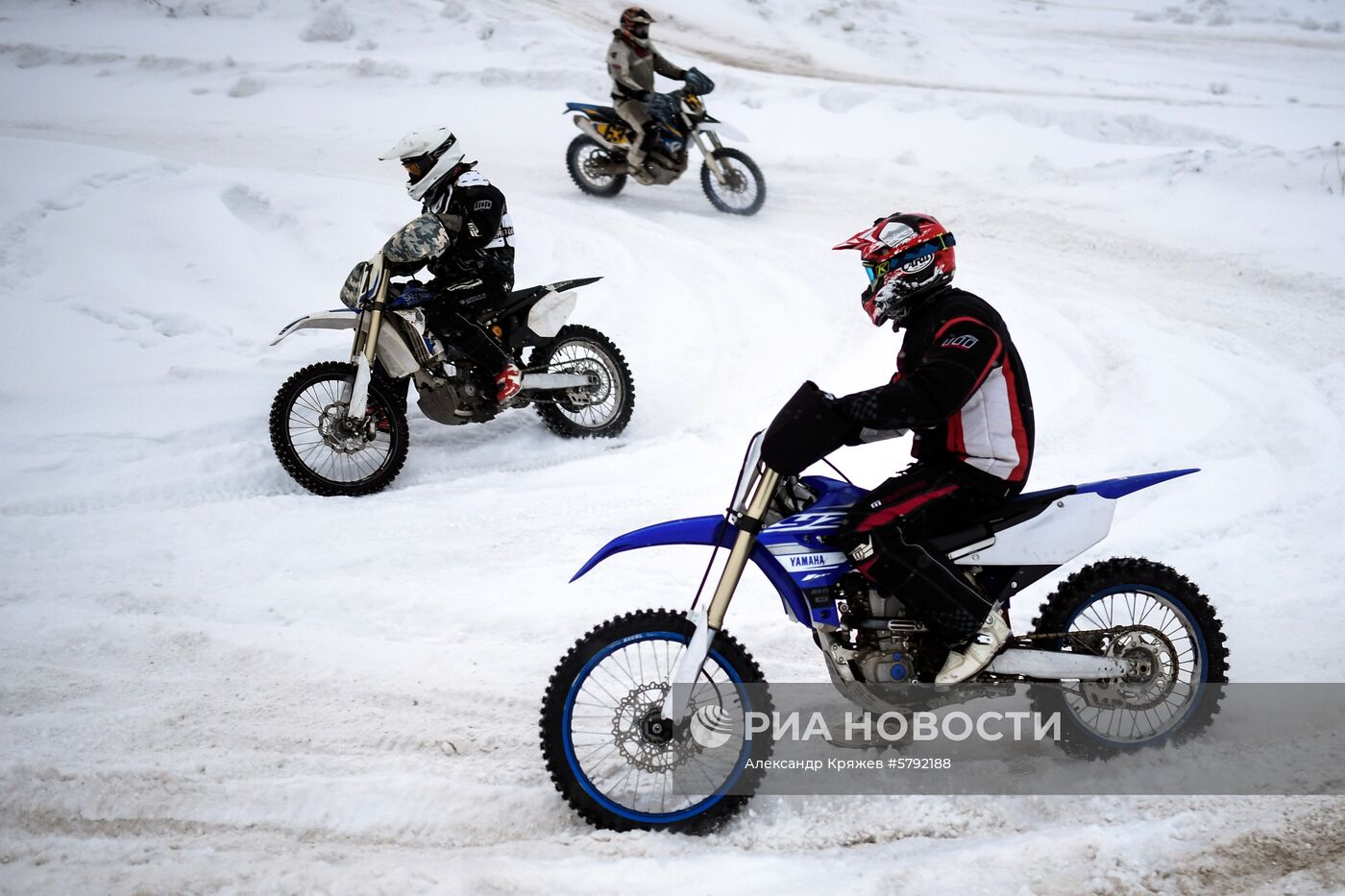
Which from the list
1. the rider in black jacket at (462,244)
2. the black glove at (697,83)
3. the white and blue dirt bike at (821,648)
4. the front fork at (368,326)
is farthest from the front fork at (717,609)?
the black glove at (697,83)

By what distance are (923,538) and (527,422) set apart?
4404 millimetres

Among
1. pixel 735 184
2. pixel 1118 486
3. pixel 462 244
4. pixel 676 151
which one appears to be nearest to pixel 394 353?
pixel 462 244

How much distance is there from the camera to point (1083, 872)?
3.19 meters

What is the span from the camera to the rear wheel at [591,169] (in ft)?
36.1

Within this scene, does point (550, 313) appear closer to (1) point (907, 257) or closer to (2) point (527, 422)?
(2) point (527, 422)

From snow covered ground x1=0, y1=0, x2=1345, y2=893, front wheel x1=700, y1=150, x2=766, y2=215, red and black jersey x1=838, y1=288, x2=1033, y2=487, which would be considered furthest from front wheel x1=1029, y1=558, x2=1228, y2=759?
front wheel x1=700, y1=150, x2=766, y2=215

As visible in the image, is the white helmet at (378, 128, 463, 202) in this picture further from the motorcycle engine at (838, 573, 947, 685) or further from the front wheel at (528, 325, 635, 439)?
the motorcycle engine at (838, 573, 947, 685)

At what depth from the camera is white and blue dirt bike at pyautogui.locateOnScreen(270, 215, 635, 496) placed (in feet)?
20.4

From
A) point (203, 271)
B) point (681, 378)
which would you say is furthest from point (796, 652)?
point (203, 271)

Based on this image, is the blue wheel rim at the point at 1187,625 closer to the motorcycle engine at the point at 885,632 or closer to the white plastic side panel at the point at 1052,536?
the white plastic side panel at the point at 1052,536

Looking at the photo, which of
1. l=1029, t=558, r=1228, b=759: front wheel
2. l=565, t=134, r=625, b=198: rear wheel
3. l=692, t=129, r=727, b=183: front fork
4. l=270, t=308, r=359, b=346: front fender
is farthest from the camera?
l=565, t=134, r=625, b=198: rear wheel

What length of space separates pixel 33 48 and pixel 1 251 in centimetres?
890

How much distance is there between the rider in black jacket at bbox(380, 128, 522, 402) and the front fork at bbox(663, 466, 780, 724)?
3.72m

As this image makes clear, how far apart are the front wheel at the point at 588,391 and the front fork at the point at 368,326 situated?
116cm
